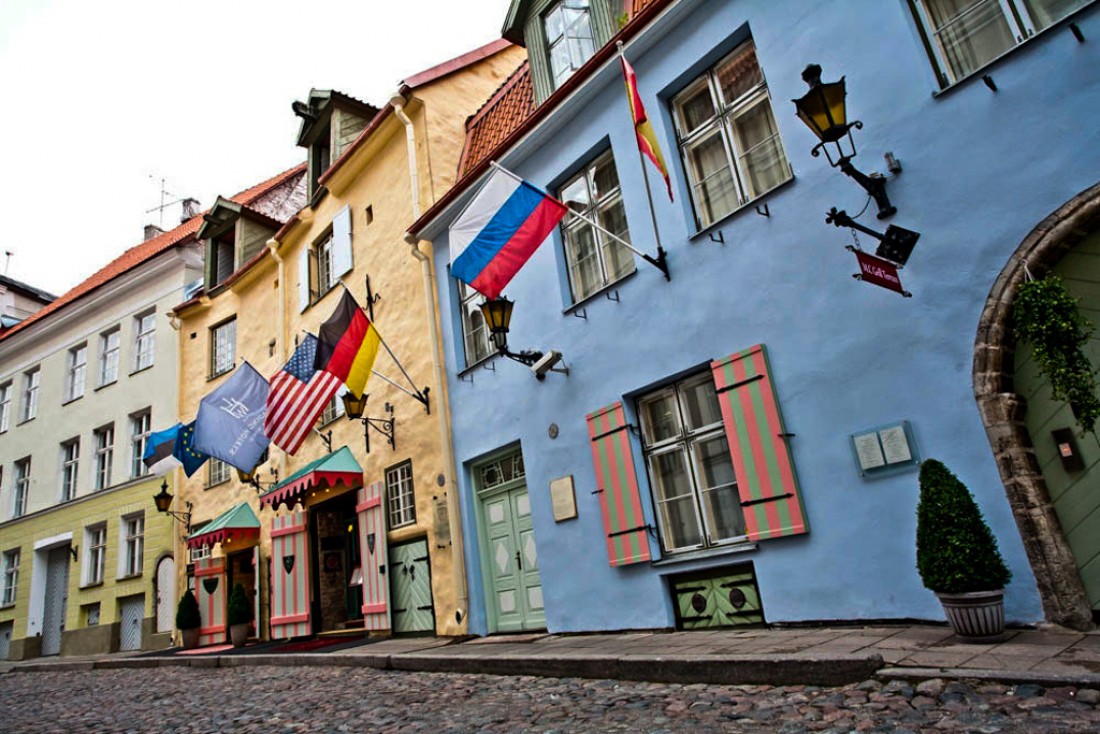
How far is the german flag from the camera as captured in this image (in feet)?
31.6

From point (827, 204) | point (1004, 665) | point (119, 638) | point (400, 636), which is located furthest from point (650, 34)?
point (119, 638)

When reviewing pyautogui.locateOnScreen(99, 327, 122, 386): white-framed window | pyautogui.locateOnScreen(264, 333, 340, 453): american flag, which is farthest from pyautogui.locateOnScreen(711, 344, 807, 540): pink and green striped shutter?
pyautogui.locateOnScreen(99, 327, 122, 386): white-framed window

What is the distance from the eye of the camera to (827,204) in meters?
6.07

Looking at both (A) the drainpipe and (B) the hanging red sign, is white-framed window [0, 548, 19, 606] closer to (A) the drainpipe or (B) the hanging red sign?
(A) the drainpipe

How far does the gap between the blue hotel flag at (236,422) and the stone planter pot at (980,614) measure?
10.2 meters

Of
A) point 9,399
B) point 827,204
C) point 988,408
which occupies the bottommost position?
point 988,408

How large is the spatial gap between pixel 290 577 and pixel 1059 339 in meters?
12.1

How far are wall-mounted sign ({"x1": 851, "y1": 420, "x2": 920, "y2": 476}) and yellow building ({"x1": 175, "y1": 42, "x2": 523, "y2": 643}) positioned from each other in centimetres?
571

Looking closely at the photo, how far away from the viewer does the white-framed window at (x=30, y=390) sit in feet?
73.3

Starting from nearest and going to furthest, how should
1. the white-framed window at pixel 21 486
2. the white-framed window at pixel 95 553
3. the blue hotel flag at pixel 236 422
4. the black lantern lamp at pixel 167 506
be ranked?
the blue hotel flag at pixel 236 422 → the black lantern lamp at pixel 167 506 → the white-framed window at pixel 95 553 → the white-framed window at pixel 21 486

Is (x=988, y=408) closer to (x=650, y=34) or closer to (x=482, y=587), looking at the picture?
(x=650, y=34)

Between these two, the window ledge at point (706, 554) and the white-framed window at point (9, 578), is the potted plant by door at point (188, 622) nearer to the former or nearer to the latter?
the white-framed window at point (9, 578)

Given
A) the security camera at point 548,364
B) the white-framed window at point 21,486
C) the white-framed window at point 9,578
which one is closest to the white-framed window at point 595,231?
the security camera at point 548,364

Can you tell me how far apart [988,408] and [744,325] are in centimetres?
217
